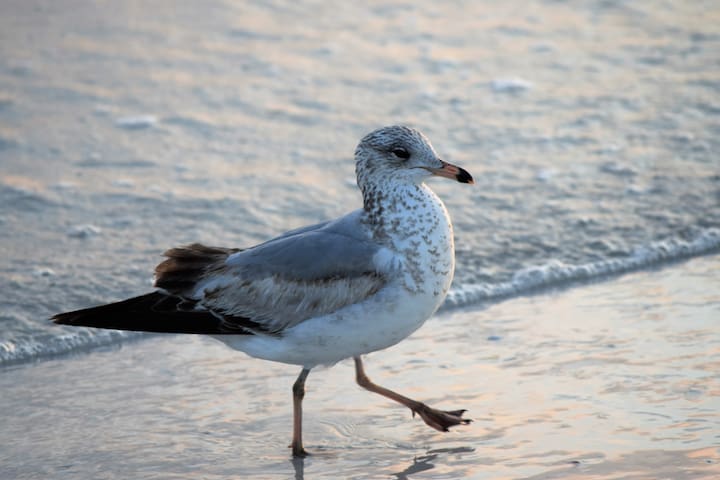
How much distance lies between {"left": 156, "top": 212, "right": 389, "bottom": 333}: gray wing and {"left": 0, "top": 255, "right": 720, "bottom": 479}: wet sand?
585mm

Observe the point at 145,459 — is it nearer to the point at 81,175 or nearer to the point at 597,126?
the point at 81,175

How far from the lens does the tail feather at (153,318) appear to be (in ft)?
16.3

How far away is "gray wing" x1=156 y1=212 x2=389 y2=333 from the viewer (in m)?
4.76

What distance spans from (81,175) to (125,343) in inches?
95.1

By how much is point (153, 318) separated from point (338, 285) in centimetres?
84

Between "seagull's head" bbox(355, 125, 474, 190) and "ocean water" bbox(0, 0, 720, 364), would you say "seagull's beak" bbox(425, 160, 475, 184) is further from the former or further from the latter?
"ocean water" bbox(0, 0, 720, 364)

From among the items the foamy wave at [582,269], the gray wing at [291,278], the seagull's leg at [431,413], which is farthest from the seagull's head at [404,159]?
the foamy wave at [582,269]

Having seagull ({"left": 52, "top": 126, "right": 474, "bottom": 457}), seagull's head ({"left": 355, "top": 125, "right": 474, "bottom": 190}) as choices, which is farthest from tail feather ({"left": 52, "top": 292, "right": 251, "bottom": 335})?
seagull's head ({"left": 355, "top": 125, "right": 474, "bottom": 190})

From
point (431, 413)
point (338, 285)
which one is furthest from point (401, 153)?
point (431, 413)

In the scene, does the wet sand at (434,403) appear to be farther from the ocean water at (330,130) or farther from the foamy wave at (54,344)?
the ocean water at (330,130)

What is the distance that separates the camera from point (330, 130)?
9.22 m

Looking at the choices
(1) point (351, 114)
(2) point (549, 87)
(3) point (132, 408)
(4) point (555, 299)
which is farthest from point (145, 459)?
(2) point (549, 87)

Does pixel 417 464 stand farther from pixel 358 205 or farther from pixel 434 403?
pixel 358 205

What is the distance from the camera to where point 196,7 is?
11.7 metres
